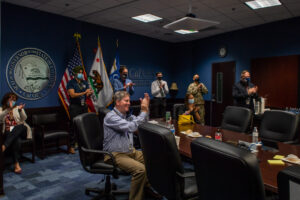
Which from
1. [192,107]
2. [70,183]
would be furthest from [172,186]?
[192,107]

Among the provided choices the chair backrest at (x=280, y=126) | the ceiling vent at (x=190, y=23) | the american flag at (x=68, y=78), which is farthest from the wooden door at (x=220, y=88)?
the american flag at (x=68, y=78)

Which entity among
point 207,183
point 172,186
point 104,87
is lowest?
point 172,186

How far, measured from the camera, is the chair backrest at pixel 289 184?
754mm

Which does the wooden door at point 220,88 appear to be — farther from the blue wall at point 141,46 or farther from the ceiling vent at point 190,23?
the ceiling vent at point 190,23

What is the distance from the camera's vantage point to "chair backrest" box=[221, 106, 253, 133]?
3.09 meters

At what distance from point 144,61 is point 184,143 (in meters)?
5.17

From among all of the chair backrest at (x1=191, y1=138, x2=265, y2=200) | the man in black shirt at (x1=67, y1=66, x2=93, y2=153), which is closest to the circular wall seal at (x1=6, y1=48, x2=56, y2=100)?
the man in black shirt at (x1=67, y1=66, x2=93, y2=153)

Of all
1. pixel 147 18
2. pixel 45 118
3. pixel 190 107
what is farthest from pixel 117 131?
pixel 147 18

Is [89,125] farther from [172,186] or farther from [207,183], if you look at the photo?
[207,183]

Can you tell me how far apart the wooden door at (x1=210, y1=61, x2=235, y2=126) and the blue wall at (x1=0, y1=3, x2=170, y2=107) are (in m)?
2.26

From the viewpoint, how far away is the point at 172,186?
5.38 feet

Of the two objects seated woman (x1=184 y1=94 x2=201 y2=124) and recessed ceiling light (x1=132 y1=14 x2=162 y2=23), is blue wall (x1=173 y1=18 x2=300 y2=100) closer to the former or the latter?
recessed ceiling light (x1=132 y1=14 x2=162 y2=23)

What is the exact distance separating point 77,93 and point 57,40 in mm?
1438

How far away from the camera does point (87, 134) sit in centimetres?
240
